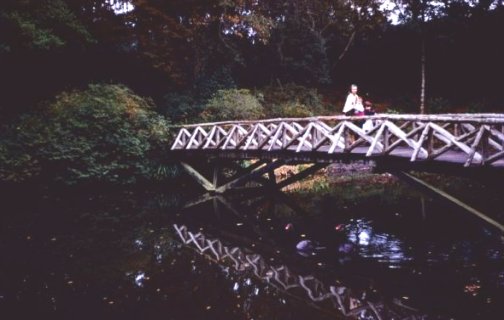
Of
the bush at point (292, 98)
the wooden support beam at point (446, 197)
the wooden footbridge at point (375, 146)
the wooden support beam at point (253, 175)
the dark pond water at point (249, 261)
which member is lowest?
the dark pond water at point (249, 261)

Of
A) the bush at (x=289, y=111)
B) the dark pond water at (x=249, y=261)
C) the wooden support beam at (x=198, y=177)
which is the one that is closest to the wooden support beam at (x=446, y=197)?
the dark pond water at (x=249, y=261)

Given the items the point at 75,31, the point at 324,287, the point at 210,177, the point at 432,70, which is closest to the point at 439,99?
the point at 432,70

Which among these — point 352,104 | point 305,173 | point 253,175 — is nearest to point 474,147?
point 352,104

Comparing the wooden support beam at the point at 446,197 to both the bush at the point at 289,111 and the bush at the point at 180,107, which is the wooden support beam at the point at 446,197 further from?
the bush at the point at 289,111

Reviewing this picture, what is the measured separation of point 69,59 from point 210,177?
30.4 ft

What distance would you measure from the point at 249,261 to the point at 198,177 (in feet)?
24.4

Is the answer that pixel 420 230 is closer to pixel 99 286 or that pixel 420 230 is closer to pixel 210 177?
pixel 99 286

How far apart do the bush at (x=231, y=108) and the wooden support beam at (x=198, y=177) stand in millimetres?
4053

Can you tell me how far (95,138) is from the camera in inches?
618

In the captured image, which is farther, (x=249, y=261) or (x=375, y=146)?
(x=375, y=146)

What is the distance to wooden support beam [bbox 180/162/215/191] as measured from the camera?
49.3 ft

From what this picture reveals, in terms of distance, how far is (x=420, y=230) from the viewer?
10.1 meters

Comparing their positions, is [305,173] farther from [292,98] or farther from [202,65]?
[292,98]

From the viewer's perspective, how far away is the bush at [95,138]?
1484 cm
